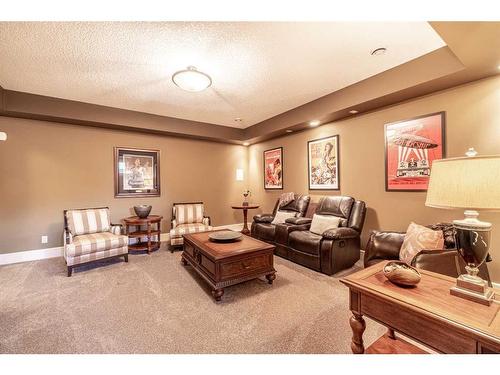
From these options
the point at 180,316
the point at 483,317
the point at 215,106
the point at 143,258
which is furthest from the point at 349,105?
the point at 143,258

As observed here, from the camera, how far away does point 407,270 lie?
3.96ft

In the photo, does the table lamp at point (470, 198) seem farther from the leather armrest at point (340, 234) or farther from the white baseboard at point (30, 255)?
the white baseboard at point (30, 255)

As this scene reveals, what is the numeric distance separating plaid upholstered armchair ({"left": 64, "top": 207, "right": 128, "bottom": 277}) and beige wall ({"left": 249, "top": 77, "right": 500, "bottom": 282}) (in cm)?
349

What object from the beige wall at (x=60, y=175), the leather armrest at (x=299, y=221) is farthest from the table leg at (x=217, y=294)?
the beige wall at (x=60, y=175)

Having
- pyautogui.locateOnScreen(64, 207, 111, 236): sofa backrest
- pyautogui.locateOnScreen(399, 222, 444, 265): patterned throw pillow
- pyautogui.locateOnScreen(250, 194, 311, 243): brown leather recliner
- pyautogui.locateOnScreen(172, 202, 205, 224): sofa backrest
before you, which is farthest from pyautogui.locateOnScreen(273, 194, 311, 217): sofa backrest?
pyautogui.locateOnScreen(64, 207, 111, 236): sofa backrest

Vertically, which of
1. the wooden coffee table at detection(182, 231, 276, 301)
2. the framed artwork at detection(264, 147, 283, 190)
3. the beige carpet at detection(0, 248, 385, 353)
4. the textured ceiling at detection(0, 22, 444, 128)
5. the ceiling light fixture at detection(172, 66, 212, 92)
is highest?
the textured ceiling at detection(0, 22, 444, 128)

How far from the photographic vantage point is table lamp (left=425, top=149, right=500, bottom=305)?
0.93 meters

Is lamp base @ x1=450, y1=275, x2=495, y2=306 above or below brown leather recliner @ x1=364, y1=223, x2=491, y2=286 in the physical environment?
above

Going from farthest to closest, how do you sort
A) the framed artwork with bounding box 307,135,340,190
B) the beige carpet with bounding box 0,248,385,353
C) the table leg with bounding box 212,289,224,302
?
the framed artwork with bounding box 307,135,340,190 → the table leg with bounding box 212,289,224,302 → the beige carpet with bounding box 0,248,385,353

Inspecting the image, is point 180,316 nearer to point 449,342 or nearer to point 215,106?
point 449,342

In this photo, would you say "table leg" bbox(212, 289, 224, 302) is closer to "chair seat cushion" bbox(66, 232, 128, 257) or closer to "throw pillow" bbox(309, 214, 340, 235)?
"throw pillow" bbox(309, 214, 340, 235)

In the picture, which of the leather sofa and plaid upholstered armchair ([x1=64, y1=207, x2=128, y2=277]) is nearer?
the leather sofa

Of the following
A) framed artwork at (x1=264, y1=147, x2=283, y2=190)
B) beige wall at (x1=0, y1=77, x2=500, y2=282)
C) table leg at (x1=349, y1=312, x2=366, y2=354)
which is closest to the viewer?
table leg at (x1=349, y1=312, x2=366, y2=354)

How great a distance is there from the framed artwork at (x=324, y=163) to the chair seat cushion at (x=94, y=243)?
3.60 m
